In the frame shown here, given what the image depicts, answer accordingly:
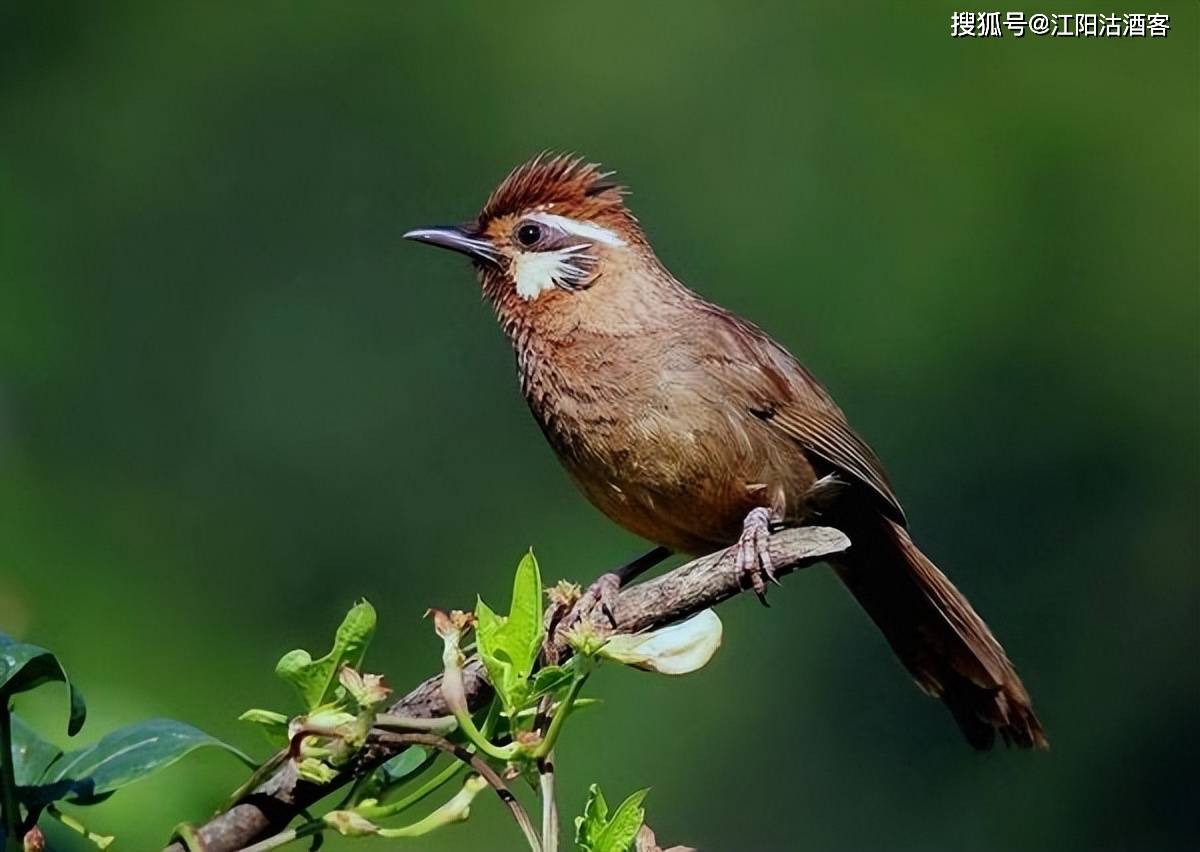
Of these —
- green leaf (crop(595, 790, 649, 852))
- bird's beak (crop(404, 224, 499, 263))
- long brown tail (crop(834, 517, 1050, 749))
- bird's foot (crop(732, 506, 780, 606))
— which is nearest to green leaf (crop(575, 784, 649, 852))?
green leaf (crop(595, 790, 649, 852))

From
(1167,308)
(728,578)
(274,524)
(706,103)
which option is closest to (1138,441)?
(1167,308)

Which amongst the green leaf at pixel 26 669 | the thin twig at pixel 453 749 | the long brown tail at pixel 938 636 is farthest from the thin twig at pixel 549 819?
the long brown tail at pixel 938 636

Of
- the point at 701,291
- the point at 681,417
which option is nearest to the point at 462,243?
the point at 681,417

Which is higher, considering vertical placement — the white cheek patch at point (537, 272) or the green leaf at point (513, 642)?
the white cheek patch at point (537, 272)

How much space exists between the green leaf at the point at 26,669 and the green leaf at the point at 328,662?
0.20 metres

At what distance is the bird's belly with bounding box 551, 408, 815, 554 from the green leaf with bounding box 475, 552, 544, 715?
1820 millimetres

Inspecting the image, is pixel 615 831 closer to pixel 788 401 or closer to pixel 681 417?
pixel 681 417

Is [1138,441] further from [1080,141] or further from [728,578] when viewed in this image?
[728,578]

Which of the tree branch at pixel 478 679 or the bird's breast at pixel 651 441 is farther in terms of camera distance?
A: the bird's breast at pixel 651 441

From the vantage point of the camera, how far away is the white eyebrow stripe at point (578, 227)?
4.09 meters

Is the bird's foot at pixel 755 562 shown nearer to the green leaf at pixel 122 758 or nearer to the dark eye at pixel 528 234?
the green leaf at pixel 122 758

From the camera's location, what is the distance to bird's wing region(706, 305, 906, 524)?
13.4 ft

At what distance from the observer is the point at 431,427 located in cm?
736

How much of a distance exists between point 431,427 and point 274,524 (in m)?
0.76
